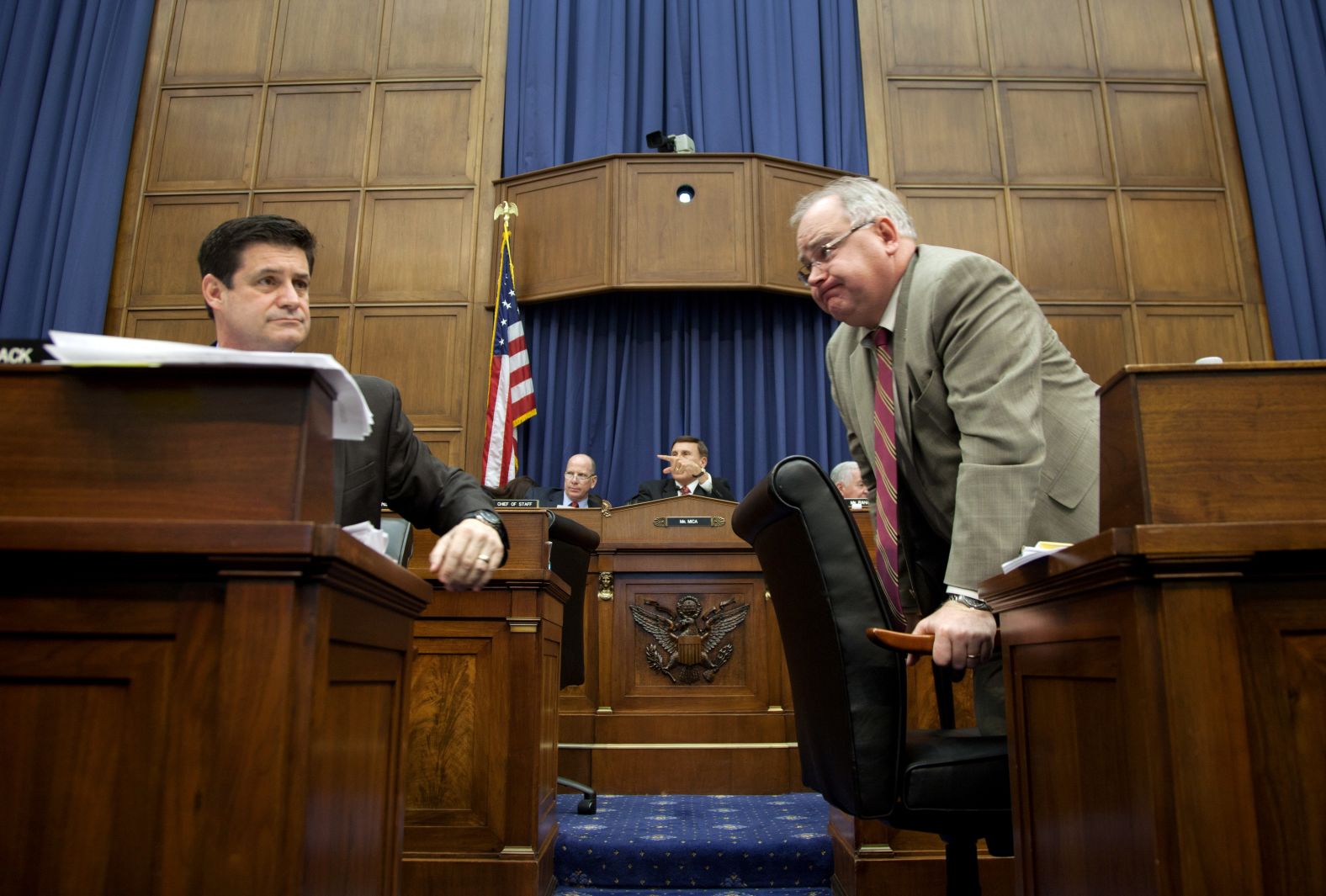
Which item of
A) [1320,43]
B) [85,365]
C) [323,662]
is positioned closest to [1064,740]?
[323,662]

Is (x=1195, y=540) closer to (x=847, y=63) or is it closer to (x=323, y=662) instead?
A: (x=323, y=662)

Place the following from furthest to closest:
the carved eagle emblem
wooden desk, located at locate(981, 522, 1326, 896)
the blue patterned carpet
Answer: the carved eagle emblem, the blue patterned carpet, wooden desk, located at locate(981, 522, 1326, 896)

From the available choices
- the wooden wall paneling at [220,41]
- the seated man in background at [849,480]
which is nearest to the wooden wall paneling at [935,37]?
the seated man in background at [849,480]

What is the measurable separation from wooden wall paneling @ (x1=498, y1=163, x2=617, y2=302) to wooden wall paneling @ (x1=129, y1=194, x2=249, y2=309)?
1.88 meters

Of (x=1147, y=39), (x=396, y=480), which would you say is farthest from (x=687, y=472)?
(x=1147, y=39)

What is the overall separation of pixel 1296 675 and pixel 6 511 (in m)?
1.36

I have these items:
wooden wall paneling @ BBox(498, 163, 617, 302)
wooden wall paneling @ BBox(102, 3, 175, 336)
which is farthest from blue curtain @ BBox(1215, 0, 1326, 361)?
wooden wall paneling @ BBox(102, 3, 175, 336)

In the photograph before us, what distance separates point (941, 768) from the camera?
1.58 meters

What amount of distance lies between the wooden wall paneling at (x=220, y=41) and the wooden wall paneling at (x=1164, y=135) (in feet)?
19.1

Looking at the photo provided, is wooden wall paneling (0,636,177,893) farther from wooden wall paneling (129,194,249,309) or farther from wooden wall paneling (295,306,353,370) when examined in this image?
wooden wall paneling (129,194,249,309)

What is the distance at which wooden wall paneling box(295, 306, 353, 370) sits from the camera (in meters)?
6.61

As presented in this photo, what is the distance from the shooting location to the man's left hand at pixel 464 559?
1.59 meters

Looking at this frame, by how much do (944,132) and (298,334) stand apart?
19.0ft

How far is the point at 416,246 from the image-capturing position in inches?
267
